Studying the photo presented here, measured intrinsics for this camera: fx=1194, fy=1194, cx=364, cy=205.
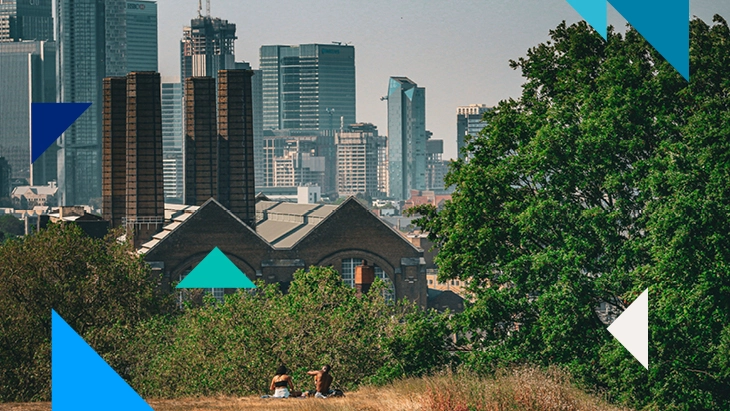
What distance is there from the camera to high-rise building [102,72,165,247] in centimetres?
7750

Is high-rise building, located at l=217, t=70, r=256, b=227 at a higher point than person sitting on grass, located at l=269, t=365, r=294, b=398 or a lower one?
higher

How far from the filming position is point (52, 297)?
1674 inches

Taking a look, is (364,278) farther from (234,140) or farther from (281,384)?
(234,140)

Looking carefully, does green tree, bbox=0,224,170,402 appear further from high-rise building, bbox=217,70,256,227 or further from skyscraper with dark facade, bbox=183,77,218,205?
skyscraper with dark facade, bbox=183,77,218,205

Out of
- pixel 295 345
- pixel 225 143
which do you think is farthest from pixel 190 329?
pixel 225 143

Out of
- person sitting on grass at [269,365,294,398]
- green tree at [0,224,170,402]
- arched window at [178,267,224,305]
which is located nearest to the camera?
person sitting on grass at [269,365,294,398]

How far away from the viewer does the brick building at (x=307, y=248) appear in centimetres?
6844

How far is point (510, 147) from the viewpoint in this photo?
34.0m

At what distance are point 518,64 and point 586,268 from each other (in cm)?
788

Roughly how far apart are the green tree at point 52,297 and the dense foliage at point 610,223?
14.9m

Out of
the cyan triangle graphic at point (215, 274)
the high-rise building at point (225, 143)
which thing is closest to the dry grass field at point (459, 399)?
the cyan triangle graphic at point (215, 274)

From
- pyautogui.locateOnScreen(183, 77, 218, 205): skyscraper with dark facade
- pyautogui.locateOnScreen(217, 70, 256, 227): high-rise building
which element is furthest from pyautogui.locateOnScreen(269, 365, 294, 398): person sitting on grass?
pyautogui.locateOnScreen(183, 77, 218, 205): skyscraper with dark facade

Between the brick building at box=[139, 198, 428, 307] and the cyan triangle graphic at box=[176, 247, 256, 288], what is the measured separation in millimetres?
607

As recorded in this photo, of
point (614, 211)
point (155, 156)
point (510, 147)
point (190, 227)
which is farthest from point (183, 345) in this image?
point (155, 156)
